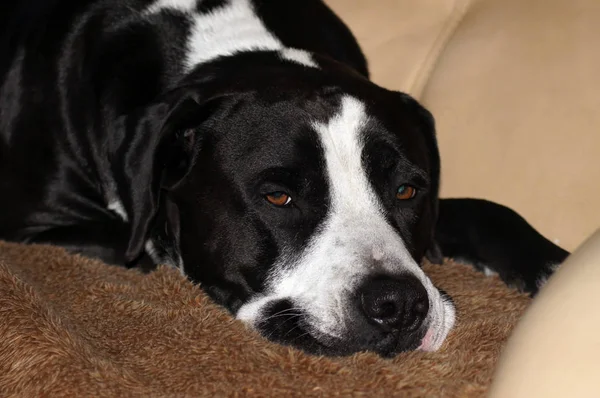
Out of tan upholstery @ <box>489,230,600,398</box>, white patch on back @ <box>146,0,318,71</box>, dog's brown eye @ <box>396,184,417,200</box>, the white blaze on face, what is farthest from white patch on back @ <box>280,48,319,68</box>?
tan upholstery @ <box>489,230,600,398</box>

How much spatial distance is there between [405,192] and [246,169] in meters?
0.36

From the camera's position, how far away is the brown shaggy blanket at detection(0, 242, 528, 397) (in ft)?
5.12

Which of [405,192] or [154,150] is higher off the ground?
[405,192]

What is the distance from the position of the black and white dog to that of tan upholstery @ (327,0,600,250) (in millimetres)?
113

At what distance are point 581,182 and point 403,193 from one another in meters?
0.54

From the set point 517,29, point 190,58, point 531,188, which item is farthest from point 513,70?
point 190,58

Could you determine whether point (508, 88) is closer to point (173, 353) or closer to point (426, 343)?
point (426, 343)

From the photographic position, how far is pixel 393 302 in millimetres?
1741

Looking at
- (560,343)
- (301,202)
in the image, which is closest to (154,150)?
(301,202)

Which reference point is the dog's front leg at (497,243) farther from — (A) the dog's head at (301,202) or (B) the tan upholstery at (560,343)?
(B) the tan upholstery at (560,343)

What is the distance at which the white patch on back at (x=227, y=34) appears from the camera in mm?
2264

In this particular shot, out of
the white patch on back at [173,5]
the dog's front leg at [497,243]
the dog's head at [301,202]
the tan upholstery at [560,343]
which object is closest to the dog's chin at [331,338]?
the dog's head at [301,202]

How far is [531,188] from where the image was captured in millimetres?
2408

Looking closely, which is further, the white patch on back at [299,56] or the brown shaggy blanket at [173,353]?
the white patch on back at [299,56]
